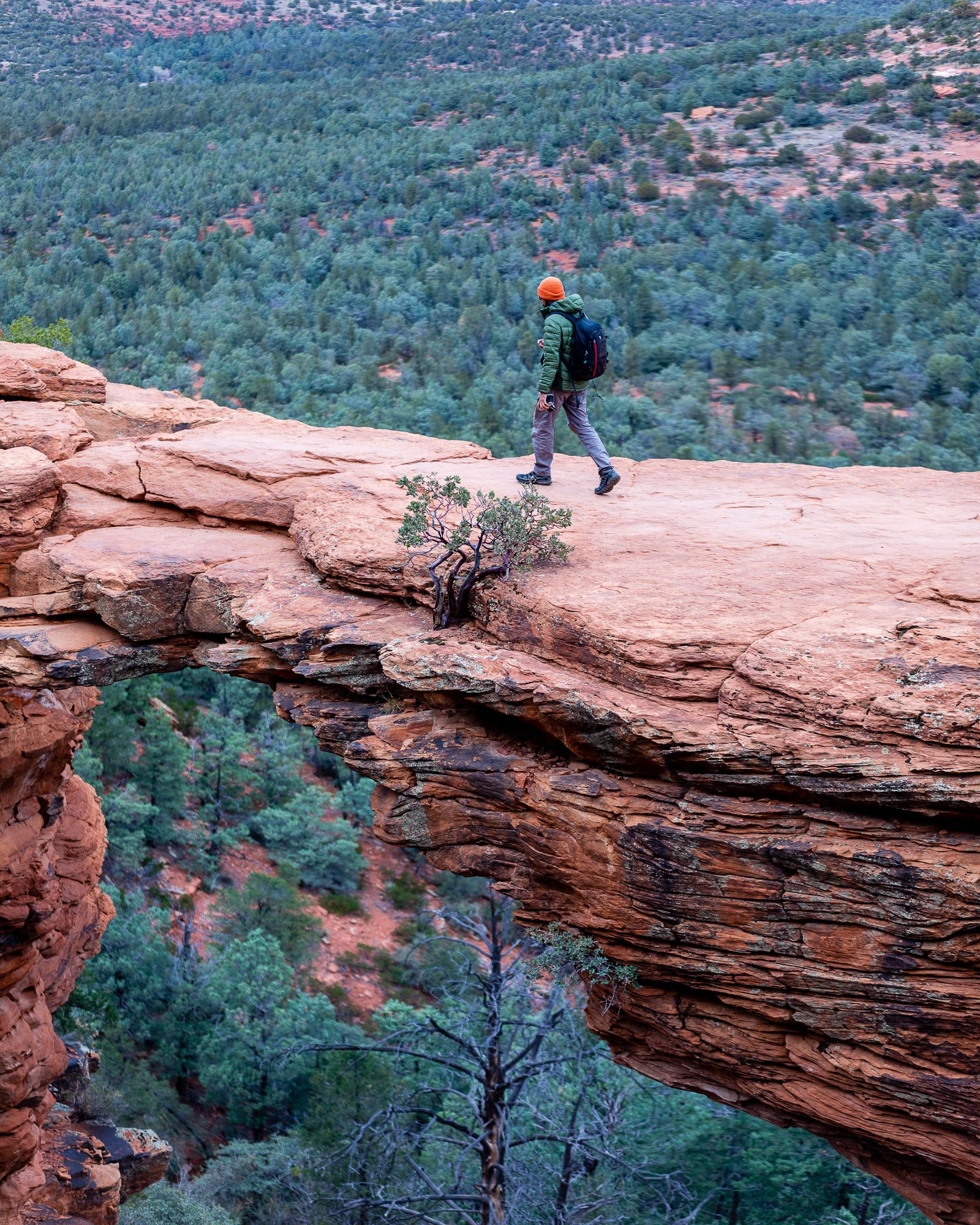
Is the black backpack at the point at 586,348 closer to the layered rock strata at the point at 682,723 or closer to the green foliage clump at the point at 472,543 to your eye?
the layered rock strata at the point at 682,723

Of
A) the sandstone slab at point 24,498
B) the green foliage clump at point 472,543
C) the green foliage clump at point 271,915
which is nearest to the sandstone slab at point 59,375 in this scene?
the sandstone slab at point 24,498

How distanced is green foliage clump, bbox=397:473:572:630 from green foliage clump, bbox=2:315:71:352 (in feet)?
50.4

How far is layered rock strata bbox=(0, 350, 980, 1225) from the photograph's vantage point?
6.58 m

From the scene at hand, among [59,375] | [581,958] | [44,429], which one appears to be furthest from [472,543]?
[59,375]

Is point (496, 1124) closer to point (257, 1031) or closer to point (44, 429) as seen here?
point (257, 1031)

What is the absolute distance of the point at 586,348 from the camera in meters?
9.48

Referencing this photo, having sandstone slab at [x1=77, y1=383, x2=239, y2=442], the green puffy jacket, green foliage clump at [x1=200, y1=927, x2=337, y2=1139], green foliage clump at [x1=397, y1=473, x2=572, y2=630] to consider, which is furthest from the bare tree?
sandstone slab at [x1=77, y1=383, x2=239, y2=442]

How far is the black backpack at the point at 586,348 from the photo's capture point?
31.0ft

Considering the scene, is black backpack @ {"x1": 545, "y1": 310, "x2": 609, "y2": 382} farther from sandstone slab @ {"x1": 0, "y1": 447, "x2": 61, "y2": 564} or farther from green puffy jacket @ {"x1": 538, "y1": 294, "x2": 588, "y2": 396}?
sandstone slab @ {"x1": 0, "y1": 447, "x2": 61, "y2": 564}

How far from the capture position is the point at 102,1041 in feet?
64.3

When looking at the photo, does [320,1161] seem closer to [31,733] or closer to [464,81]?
[31,733]

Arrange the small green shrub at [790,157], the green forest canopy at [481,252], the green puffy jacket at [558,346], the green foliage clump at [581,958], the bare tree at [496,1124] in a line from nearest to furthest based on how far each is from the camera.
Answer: the green foliage clump at [581,958] < the green puffy jacket at [558,346] < the bare tree at [496,1124] < the green forest canopy at [481,252] < the small green shrub at [790,157]

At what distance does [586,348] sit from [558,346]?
26 centimetres

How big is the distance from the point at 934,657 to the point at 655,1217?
13.5 metres
